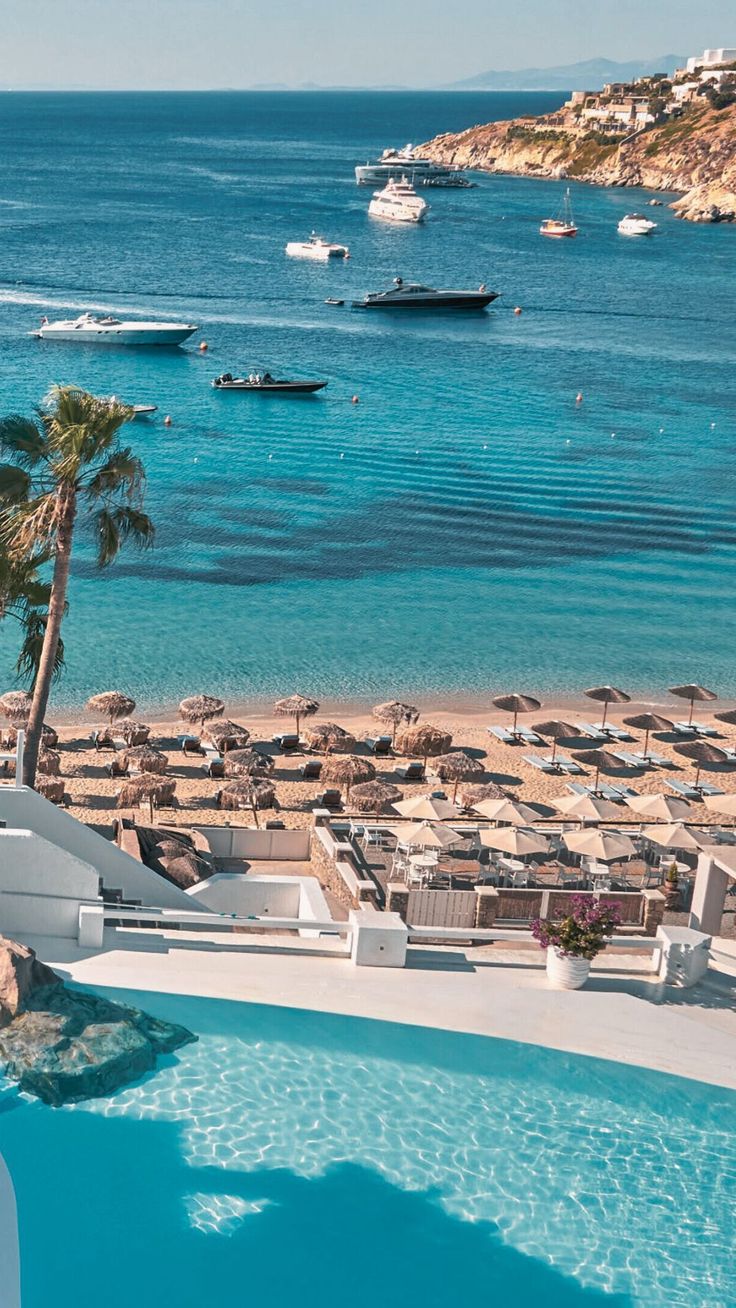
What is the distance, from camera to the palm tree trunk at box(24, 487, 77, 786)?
22094mm

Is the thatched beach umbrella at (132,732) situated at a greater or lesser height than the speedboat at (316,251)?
lesser

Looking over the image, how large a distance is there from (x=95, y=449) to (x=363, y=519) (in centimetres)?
3150

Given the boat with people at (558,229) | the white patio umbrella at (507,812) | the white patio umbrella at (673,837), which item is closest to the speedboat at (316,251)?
the boat with people at (558,229)

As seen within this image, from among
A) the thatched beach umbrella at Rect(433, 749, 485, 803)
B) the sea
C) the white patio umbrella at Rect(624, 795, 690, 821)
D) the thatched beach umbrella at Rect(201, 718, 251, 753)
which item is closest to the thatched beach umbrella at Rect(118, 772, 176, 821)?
the thatched beach umbrella at Rect(201, 718, 251, 753)

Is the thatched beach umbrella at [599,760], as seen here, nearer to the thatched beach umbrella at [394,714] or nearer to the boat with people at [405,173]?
the thatched beach umbrella at [394,714]

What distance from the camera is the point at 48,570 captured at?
42.5 metres

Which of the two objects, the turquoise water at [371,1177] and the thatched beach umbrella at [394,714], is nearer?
the turquoise water at [371,1177]

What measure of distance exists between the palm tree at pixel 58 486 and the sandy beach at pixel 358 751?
4817 millimetres

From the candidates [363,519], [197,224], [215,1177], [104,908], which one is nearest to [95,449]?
[104,908]

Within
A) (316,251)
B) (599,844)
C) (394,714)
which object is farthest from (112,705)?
(316,251)

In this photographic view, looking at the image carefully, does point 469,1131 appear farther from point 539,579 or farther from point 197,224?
point 197,224

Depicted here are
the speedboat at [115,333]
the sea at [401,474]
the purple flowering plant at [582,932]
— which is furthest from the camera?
the speedboat at [115,333]

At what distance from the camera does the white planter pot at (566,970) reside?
17.5 m

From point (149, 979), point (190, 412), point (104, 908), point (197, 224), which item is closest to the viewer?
point (149, 979)
